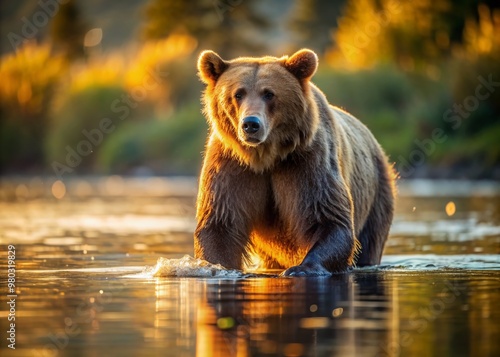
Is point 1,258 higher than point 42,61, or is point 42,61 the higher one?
point 42,61

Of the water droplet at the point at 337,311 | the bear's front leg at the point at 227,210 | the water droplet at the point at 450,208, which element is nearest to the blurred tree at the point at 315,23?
the water droplet at the point at 450,208

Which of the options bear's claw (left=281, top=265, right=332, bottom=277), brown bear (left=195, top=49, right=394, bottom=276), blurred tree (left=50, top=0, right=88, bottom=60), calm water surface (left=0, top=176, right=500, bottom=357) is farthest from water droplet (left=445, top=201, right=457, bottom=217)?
blurred tree (left=50, top=0, right=88, bottom=60)

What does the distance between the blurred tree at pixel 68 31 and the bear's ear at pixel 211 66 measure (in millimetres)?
51429

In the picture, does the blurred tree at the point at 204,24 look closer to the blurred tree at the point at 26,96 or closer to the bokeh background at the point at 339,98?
the bokeh background at the point at 339,98

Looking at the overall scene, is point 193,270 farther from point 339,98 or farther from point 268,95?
point 339,98

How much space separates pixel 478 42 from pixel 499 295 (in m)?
20.5

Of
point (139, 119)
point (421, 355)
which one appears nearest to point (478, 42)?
point (139, 119)

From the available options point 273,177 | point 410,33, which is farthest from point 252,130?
point 410,33

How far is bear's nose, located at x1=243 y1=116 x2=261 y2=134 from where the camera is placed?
8656mm

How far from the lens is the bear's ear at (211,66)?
30.7 feet

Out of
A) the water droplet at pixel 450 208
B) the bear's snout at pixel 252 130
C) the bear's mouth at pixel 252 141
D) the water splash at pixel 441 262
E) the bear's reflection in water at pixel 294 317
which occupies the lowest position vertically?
the bear's reflection in water at pixel 294 317

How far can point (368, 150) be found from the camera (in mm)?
11031

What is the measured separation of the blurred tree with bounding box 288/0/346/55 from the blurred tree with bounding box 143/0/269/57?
13606 millimetres

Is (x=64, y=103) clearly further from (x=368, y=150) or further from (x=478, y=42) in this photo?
(x=368, y=150)
